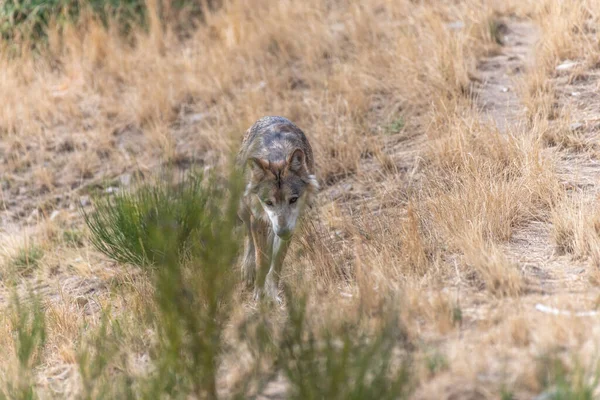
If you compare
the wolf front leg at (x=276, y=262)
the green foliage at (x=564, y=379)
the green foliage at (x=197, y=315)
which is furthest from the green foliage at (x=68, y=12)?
the green foliage at (x=564, y=379)

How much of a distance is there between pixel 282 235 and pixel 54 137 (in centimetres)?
569

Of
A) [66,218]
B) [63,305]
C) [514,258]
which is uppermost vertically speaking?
[514,258]

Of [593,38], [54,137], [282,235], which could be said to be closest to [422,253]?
[282,235]

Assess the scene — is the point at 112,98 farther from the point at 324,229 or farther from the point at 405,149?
the point at 324,229

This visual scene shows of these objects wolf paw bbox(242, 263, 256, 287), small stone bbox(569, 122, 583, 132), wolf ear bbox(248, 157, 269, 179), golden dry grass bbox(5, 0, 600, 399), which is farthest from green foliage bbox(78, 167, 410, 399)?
small stone bbox(569, 122, 583, 132)

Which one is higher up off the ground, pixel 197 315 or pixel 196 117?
pixel 197 315

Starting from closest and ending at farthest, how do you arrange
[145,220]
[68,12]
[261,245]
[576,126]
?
[261,245] → [145,220] → [576,126] → [68,12]

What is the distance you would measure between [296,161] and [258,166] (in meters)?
0.30

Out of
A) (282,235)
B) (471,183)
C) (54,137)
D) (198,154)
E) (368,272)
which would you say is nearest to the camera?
(368,272)

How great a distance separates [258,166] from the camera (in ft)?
21.1

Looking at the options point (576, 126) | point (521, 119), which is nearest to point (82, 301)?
point (521, 119)

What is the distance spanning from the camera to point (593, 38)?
30.4 feet

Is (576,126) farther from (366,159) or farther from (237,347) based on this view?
(237,347)

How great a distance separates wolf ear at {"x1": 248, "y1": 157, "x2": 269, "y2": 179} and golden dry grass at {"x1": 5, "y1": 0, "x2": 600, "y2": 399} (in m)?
0.65
